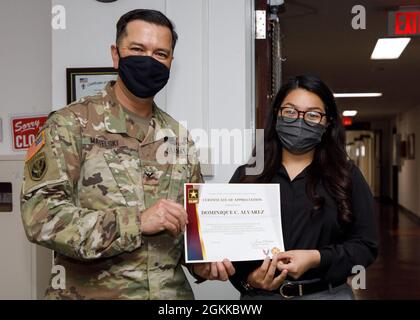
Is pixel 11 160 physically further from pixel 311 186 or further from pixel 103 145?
pixel 311 186

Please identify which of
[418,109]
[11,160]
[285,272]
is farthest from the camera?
[418,109]

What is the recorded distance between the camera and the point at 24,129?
2.33 meters

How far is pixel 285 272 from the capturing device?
126 centimetres

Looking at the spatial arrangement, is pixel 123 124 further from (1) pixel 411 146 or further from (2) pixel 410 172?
(2) pixel 410 172

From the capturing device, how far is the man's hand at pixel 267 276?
4.14 ft

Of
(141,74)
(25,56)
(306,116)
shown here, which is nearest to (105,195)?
(141,74)

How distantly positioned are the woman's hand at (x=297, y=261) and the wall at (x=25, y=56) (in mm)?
1537

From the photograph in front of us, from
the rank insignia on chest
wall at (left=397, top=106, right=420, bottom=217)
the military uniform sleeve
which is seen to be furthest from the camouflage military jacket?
wall at (left=397, top=106, right=420, bottom=217)

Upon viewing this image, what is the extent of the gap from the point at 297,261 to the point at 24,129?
1.63m

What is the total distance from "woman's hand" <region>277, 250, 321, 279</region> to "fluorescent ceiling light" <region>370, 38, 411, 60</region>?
3.95 metres

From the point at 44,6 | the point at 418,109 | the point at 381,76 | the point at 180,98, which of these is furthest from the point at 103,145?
the point at 418,109
